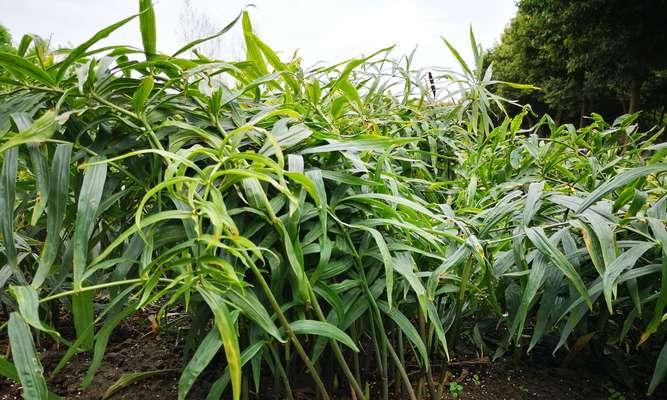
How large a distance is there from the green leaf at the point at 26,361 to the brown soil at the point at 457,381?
14.6 inches

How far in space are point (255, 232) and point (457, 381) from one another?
1.51 ft

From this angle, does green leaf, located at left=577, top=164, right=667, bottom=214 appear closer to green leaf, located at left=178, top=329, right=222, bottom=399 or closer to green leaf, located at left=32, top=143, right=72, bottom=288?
green leaf, located at left=178, top=329, right=222, bottom=399

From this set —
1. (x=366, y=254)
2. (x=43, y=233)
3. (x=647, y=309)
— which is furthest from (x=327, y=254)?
(x=43, y=233)

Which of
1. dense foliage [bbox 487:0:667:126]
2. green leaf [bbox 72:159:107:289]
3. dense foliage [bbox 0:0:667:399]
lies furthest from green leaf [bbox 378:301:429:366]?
dense foliage [bbox 487:0:667:126]

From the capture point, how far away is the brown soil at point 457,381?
0.72m

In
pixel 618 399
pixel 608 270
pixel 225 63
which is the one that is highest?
pixel 225 63

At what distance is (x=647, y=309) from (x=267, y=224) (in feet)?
1.75

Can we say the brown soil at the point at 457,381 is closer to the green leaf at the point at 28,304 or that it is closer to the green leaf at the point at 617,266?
the green leaf at the point at 617,266

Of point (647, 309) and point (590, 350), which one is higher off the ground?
point (647, 309)

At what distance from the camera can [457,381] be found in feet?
2.52

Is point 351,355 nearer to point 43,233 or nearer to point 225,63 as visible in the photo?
point 225,63

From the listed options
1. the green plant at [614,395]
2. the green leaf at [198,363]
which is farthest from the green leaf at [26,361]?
the green plant at [614,395]

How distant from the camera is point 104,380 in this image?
0.77 m

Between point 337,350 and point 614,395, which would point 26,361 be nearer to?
point 337,350
